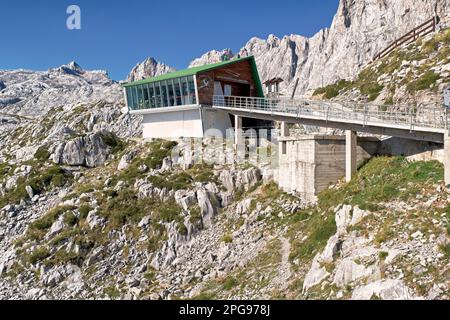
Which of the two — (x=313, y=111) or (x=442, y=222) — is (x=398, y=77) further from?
(x=442, y=222)

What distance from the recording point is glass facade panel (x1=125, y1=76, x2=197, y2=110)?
4675cm

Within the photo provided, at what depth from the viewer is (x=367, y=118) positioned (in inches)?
1091

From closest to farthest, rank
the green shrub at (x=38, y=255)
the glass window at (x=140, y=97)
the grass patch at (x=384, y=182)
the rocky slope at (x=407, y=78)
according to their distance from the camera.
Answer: the grass patch at (x=384, y=182)
the green shrub at (x=38, y=255)
the rocky slope at (x=407, y=78)
the glass window at (x=140, y=97)

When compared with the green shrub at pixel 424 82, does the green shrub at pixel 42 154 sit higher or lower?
lower

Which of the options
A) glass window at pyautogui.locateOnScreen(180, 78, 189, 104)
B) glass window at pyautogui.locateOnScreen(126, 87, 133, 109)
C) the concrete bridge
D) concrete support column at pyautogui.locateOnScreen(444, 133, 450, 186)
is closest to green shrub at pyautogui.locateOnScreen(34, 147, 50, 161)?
glass window at pyautogui.locateOnScreen(126, 87, 133, 109)

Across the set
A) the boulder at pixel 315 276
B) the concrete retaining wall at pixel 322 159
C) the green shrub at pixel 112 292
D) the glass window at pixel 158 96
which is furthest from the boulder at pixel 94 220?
the boulder at pixel 315 276

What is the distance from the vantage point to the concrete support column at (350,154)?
29391mm

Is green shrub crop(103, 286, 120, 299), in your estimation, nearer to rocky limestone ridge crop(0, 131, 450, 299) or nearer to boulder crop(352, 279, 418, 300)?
rocky limestone ridge crop(0, 131, 450, 299)

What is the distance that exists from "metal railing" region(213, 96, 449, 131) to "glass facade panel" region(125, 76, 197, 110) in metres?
3.38

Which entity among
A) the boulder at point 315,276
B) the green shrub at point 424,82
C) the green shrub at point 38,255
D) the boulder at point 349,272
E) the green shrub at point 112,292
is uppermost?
the green shrub at point 424,82

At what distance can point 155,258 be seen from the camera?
31406mm

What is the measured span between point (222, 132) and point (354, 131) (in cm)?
2085

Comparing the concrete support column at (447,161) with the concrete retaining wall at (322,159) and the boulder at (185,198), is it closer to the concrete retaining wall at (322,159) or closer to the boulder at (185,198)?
the concrete retaining wall at (322,159)

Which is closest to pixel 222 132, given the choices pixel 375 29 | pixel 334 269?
pixel 334 269
